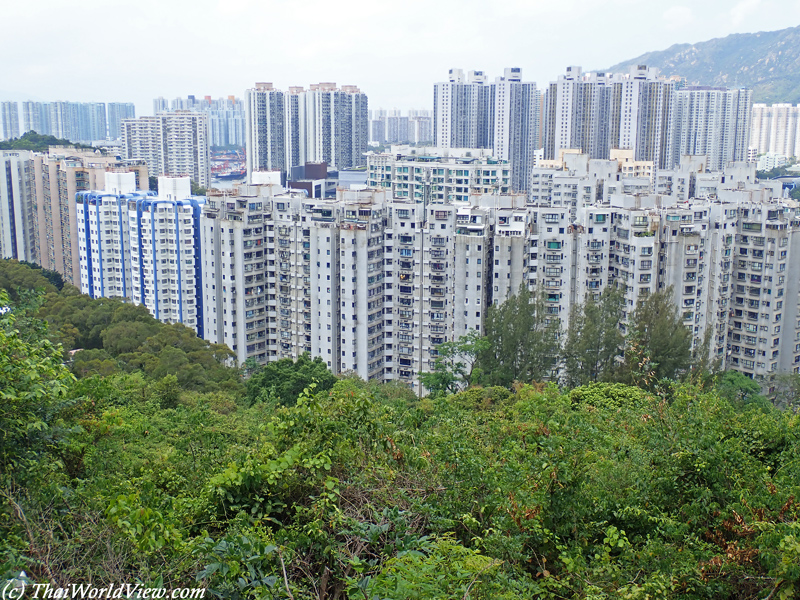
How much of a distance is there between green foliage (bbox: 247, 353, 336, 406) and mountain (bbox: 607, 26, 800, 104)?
310 ft

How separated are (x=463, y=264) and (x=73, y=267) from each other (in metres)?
20.0

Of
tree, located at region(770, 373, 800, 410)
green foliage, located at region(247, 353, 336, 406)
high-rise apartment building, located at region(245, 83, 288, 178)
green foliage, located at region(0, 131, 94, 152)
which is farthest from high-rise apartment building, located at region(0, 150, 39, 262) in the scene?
tree, located at region(770, 373, 800, 410)

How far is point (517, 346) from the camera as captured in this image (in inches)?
760

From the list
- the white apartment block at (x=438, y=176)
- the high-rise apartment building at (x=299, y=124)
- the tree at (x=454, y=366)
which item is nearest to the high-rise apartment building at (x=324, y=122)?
the high-rise apartment building at (x=299, y=124)

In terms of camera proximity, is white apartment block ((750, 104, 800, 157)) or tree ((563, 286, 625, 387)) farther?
white apartment block ((750, 104, 800, 157))

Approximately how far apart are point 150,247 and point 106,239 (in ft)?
10.6

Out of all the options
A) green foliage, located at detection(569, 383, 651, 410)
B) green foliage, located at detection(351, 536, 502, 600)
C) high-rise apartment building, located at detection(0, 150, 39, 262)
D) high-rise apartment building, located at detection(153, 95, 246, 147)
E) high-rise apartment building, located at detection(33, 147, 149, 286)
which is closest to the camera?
green foliage, located at detection(351, 536, 502, 600)

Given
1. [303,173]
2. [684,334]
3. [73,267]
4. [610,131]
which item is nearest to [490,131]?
[610,131]

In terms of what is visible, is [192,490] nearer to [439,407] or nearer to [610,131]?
[439,407]

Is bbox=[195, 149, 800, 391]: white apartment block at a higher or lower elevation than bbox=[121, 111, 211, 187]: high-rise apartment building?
lower

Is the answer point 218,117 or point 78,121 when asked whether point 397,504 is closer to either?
point 78,121

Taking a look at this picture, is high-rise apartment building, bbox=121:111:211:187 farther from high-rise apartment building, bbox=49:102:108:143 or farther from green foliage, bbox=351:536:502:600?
green foliage, bbox=351:536:502:600

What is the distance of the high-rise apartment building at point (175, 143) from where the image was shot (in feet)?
186

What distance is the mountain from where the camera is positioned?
339 ft
